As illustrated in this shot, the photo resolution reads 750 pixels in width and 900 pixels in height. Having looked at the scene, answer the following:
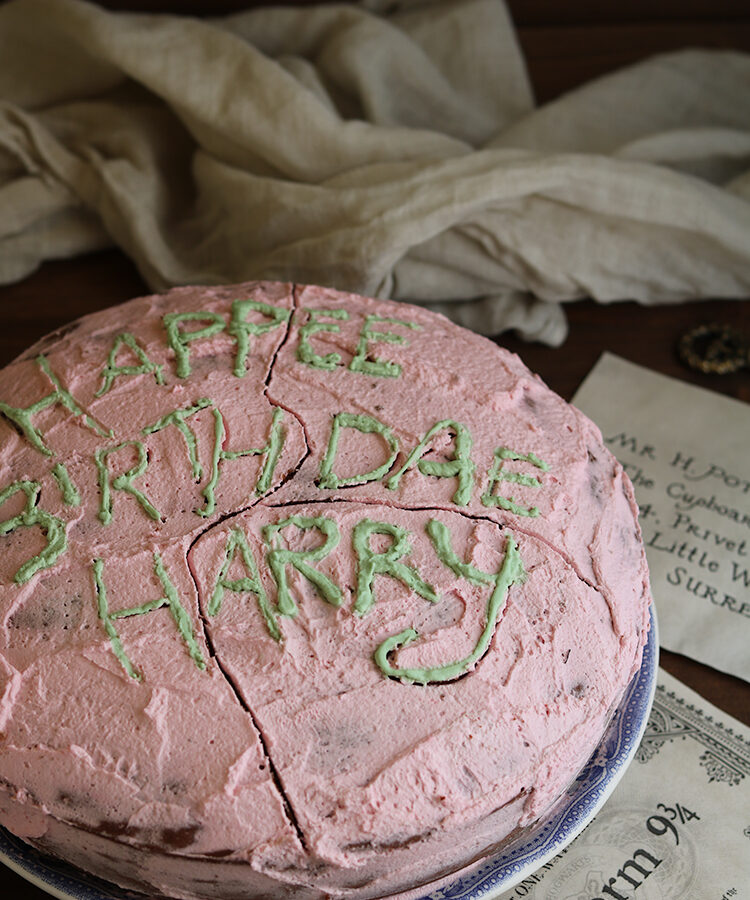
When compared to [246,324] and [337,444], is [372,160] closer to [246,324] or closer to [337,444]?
[246,324]

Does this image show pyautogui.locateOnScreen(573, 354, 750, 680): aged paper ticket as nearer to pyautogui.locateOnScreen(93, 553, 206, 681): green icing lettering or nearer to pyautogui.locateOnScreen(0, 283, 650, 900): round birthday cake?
pyautogui.locateOnScreen(0, 283, 650, 900): round birthday cake

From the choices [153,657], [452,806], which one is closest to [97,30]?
[153,657]

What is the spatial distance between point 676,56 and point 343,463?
0.95 meters

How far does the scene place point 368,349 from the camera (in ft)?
2.90

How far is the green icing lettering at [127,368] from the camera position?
0.85 metres

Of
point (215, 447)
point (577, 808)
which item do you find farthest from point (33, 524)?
point (577, 808)

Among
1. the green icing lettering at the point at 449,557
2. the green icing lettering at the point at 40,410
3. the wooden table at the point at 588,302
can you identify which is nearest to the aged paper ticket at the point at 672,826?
the wooden table at the point at 588,302

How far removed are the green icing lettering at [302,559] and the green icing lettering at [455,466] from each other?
0.20 ft

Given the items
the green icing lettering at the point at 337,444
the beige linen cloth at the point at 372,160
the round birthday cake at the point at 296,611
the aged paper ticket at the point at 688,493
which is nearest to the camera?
the round birthday cake at the point at 296,611

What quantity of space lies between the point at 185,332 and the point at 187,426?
0.37ft

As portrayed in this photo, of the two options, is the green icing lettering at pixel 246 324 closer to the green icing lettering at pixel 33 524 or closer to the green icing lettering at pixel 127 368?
the green icing lettering at pixel 127 368

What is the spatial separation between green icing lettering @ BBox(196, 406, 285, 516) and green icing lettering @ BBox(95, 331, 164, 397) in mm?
69

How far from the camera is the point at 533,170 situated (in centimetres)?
120

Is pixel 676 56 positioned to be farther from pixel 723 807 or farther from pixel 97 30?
pixel 723 807
